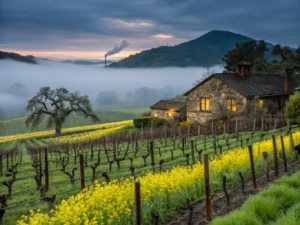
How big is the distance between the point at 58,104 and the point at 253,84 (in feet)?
108

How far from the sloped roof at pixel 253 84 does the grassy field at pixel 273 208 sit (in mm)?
27142

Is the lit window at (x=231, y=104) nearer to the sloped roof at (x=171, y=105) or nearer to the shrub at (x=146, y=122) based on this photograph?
the sloped roof at (x=171, y=105)

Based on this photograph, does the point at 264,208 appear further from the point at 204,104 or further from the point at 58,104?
the point at 58,104

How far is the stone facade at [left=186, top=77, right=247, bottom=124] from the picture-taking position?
122 feet

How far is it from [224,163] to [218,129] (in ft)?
67.6

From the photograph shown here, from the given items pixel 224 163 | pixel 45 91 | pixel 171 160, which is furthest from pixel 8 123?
pixel 224 163

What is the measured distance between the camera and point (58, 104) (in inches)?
2270

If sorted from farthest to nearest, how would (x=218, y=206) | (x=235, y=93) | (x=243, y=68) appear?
(x=243, y=68)
(x=235, y=93)
(x=218, y=206)

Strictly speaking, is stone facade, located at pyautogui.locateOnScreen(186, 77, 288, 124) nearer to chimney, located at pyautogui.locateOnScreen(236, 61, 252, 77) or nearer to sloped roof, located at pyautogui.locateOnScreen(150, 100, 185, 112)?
chimney, located at pyautogui.locateOnScreen(236, 61, 252, 77)

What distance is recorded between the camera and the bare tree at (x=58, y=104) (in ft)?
184

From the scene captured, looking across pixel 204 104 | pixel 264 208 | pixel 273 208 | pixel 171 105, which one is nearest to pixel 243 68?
pixel 204 104

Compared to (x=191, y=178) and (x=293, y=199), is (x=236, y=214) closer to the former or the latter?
(x=293, y=199)

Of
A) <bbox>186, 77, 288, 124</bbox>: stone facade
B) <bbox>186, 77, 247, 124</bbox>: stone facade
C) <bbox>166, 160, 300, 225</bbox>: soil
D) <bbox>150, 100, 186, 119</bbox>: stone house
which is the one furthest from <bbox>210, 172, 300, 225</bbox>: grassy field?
<bbox>150, 100, 186, 119</bbox>: stone house

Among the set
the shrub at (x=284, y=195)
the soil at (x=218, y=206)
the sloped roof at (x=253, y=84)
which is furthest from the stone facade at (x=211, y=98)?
the shrub at (x=284, y=195)
